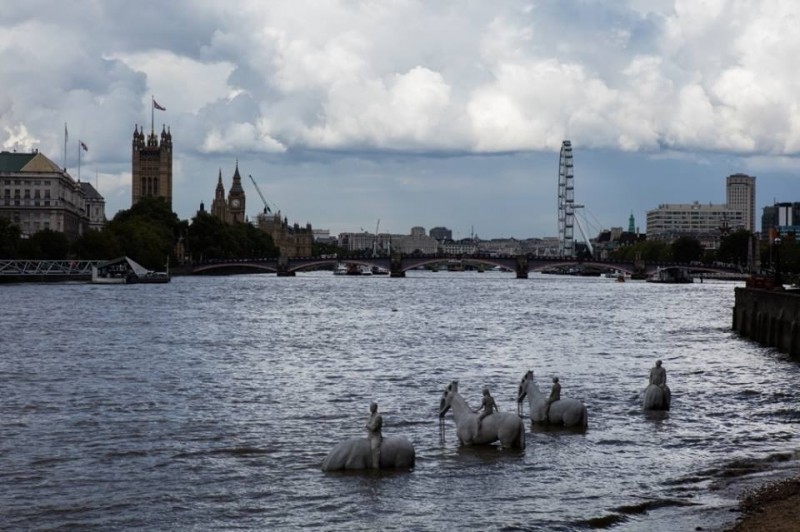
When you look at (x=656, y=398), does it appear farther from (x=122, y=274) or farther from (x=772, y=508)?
(x=122, y=274)

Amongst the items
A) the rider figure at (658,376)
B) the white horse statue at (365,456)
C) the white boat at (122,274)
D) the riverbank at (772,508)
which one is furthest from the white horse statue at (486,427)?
the white boat at (122,274)

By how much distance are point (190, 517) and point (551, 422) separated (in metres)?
12.2

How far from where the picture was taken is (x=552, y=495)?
24.5 metres

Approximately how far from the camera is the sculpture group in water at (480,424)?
85.7ft

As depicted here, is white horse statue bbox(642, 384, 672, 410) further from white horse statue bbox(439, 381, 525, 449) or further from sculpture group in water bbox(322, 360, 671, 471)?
white horse statue bbox(439, 381, 525, 449)

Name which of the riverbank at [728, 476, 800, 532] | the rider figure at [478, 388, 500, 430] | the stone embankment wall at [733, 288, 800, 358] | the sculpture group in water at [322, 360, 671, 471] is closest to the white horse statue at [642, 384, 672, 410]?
the sculpture group in water at [322, 360, 671, 471]

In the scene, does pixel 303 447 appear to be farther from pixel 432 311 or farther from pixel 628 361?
pixel 432 311

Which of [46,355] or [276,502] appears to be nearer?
[276,502]

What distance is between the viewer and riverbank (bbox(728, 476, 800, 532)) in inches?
786

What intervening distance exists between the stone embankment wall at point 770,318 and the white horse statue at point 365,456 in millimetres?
33045

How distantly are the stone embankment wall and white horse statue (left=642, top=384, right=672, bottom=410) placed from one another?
68.5ft

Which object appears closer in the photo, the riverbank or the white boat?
the riverbank

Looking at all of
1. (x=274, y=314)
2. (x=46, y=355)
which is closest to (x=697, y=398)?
(x=46, y=355)

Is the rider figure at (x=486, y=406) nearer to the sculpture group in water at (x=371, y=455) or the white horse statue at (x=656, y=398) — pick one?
the sculpture group in water at (x=371, y=455)
